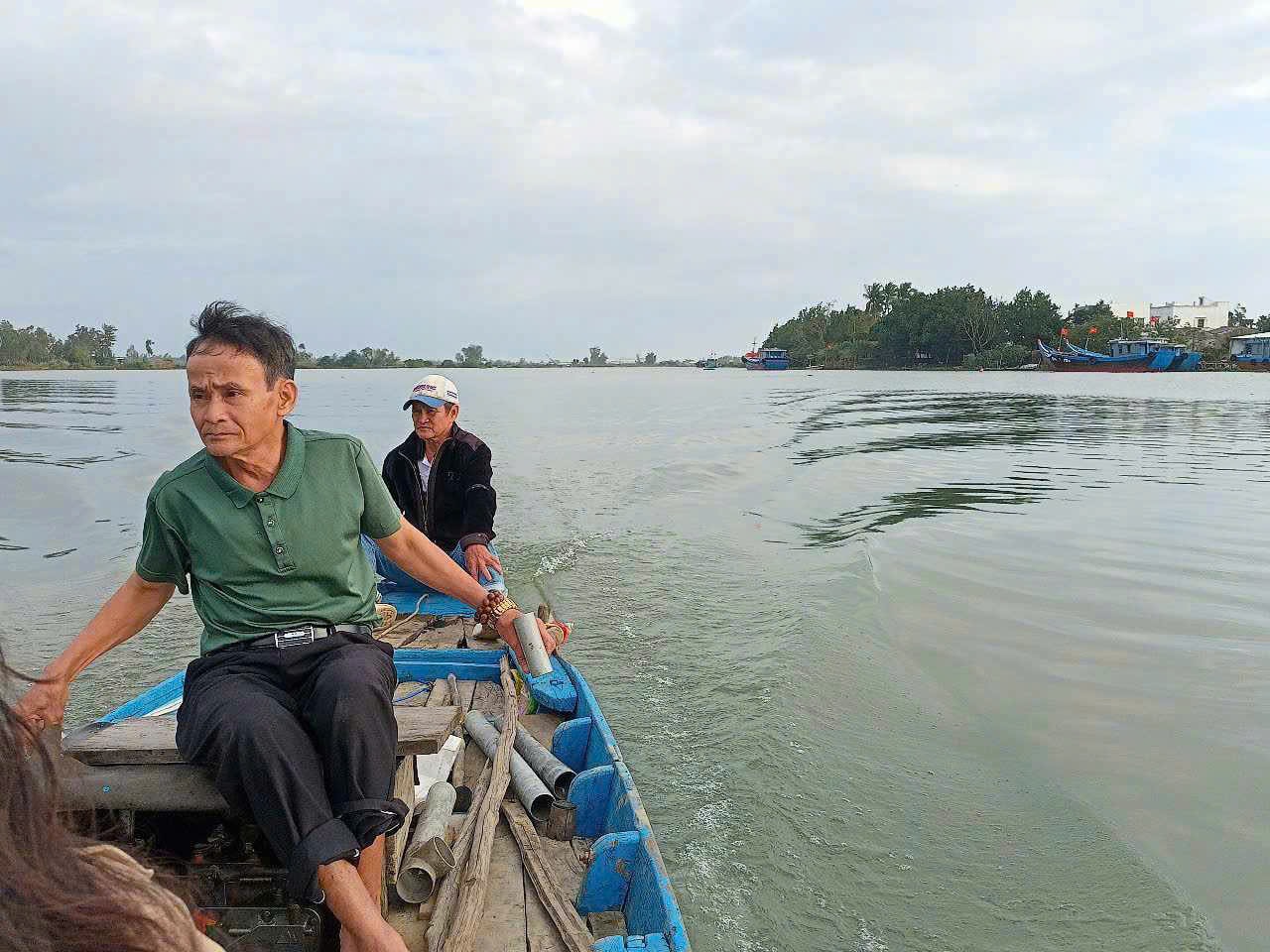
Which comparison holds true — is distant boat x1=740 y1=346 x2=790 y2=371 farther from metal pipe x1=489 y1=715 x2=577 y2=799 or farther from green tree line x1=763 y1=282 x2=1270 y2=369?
metal pipe x1=489 y1=715 x2=577 y2=799

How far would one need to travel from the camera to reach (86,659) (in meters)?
2.63

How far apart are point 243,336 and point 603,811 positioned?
2.26 meters

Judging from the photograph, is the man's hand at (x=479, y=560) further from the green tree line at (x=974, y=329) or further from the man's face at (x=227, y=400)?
the green tree line at (x=974, y=329)

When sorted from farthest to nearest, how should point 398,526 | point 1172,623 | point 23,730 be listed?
point 1172,623 < point 398,526 < point 23,730

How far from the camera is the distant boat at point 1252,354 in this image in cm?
6103

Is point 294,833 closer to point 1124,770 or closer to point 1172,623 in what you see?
point 1124,770

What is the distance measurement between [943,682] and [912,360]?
87842 mm

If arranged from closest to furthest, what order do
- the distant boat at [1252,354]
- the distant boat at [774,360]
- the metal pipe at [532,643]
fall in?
the metal pipe at [532,643]
the distant boat at [1252,354]
the distant boat at [774,360]

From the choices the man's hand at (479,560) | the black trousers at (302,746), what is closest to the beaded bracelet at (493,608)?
the black trousers at (302,746)

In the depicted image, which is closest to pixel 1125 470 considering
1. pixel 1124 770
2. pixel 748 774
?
pixel 1124 770

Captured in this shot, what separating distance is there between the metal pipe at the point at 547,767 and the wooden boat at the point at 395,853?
135 millimetres

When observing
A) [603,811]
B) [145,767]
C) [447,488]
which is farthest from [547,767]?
[447,488]

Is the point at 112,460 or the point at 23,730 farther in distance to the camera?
the point at 112,460

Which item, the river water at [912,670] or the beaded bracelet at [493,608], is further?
the river water at [912,670]
